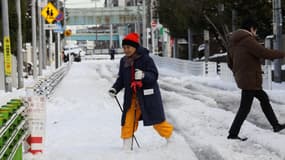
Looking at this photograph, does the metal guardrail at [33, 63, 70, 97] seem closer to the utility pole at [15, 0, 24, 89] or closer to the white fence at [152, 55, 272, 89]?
the utility pole at [15, 0, 24, 89]

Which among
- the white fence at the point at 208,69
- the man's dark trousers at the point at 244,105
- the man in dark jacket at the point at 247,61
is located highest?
the man in dark jacket at the point at 247,61

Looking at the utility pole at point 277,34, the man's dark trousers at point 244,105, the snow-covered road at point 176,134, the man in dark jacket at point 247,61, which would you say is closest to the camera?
the snow-covered road at point 176,134

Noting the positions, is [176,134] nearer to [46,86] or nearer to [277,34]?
[46,86]

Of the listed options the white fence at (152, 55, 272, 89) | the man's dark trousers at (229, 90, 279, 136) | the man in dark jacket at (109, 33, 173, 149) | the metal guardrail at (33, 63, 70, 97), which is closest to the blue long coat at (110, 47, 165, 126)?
the man in dark jacket at (109, 33, 173, 149)

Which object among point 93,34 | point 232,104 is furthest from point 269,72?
point 93,34

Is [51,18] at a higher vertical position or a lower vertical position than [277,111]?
higher

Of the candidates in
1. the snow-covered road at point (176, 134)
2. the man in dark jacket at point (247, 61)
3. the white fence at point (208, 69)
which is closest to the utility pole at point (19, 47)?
the snow-covered road at point (176, 134)

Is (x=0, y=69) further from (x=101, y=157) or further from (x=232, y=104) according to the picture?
(x=101, y=157)

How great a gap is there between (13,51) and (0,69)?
7.38ft

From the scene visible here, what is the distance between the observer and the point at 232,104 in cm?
1498

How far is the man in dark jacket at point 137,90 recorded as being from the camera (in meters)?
8.12

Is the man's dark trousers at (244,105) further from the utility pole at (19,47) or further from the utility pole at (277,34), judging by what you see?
the utility pole at (19,47)

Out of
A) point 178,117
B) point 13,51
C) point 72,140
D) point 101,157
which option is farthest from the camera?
point 13,51

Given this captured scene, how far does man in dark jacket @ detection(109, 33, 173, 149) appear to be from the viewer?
320 inches
